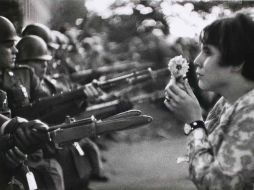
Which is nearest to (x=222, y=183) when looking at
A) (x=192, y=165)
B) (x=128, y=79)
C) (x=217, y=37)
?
(x=192, y=165)

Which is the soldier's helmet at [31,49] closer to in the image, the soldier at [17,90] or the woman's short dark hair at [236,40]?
the soldier at [17,90]

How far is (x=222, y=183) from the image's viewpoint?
1.43 metres

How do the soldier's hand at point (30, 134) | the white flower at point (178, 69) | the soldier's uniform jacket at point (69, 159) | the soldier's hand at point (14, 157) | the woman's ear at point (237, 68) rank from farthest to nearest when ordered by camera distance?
1. the soldier's uniform jacket at point (69, 159)
2. the soldier's hand at point (14, 157)
3. the soldier's hand at point (30, 134)
4. the white flower at point (178, 69)
5. the woman's ear at point (237, 68)

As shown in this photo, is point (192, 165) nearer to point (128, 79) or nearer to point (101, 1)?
point (128, 79)

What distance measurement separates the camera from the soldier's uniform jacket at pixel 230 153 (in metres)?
1.42

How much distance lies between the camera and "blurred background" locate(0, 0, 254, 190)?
2303 millimetres

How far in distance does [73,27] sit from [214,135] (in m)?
1.27

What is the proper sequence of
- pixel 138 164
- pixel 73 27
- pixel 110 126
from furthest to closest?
pixel 73 27 < pixel 138 164 < pixel 110 126

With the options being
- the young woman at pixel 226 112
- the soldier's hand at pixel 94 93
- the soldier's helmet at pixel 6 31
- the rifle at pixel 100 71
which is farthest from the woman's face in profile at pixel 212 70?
the soldier's helmet at pixel 6 31

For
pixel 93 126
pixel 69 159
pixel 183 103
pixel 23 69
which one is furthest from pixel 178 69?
pixel 23 69

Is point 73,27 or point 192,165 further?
point 73,27

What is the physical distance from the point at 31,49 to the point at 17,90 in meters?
0.28

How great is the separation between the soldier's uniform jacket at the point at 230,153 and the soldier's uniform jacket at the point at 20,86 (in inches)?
48.5

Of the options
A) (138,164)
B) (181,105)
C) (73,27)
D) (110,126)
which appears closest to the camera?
(181,105)
